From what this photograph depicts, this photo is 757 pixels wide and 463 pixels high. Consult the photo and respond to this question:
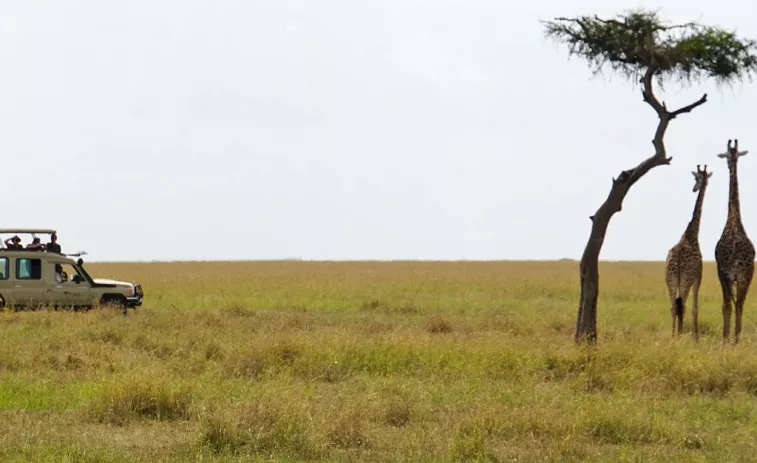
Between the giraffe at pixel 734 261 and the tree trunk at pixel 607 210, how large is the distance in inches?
82.5

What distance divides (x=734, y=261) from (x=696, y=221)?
4.38ft

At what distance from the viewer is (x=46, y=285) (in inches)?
914

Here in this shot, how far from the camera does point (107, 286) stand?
23.6 m

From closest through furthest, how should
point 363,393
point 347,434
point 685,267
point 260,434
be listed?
point 260,434 → point 347,434 → point 363,393 → point 685,267

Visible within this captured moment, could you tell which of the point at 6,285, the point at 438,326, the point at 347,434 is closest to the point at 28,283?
the point at 6,285

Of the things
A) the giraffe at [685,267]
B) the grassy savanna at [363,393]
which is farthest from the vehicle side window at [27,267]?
the giraffe at [685,267]

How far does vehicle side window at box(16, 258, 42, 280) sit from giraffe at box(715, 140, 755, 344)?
14637mm

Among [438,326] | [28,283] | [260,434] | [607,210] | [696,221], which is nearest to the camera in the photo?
[260,434]

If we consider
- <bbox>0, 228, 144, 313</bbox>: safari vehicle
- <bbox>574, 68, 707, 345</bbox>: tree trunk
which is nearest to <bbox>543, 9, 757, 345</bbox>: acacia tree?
<bbox>574, 68, 707, 345</bbox>: tree trunk

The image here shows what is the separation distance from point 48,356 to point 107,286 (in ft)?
30.2

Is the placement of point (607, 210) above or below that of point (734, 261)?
above

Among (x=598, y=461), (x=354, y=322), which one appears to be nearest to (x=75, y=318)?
(x=354, y=322)

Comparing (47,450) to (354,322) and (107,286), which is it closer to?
(354,322)

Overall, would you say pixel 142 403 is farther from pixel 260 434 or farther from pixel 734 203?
pixel 734 203
